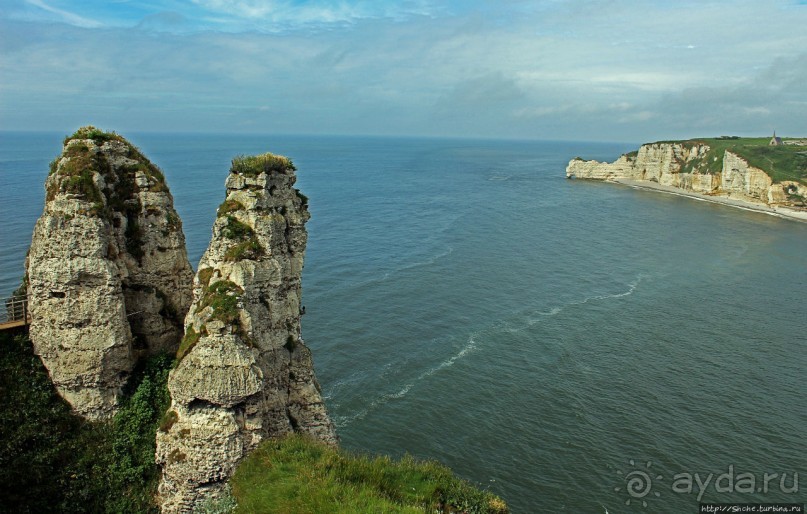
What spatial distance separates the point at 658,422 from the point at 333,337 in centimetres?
2686

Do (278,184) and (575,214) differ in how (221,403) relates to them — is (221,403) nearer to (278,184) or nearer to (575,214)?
(278,184)

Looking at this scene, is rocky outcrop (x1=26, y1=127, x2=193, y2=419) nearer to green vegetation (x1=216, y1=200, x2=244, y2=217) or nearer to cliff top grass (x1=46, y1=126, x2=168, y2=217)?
cliff top grass (x1=46, y1=126, x2=168, y2=217)

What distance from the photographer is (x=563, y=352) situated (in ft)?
→ 160

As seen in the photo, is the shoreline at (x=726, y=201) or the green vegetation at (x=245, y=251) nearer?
the green vegetation at (x=245, y=251)

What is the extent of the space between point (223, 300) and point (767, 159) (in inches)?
6607

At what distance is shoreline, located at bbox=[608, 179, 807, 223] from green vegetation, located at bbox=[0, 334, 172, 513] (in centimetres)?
14170

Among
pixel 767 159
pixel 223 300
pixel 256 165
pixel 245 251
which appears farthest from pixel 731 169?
pixel 223 300

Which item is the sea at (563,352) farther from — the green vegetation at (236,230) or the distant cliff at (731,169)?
the distant cliff at (731,169)

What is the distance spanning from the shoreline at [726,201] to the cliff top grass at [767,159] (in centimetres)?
803

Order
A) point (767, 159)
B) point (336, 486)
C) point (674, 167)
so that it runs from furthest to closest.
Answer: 1. point (674, 167)
2. point (767, 159)
3. point (336, 486)

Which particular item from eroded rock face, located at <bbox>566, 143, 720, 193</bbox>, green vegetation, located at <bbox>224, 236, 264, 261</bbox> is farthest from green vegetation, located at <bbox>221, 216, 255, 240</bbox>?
eroded rock face, located at <bbox>566, 143, 720, 193</bbox>

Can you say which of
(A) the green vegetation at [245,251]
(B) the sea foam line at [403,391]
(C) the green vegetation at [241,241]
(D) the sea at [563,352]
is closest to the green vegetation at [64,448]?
(A) the green vegetation at [245,251]

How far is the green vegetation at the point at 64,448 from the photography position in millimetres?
19875

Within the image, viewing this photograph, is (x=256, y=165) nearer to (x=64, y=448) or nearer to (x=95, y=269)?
(x=95, y=269)
